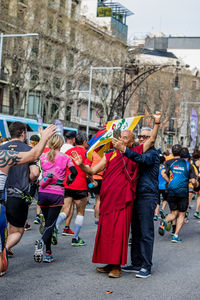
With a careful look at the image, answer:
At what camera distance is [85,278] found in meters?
5.98

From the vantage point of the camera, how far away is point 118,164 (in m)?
6.12

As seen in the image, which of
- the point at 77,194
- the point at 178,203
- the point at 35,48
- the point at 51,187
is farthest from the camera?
the point at 35,48

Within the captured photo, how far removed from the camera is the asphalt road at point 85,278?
209 inches

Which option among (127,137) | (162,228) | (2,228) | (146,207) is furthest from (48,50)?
(2,228)

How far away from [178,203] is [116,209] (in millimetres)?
3557

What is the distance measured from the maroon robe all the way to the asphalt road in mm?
312

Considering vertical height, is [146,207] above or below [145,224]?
above

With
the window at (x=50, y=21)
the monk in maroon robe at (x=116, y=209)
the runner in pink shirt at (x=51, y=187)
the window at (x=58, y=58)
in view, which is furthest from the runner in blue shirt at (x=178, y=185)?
the window at (x=58, y=58)

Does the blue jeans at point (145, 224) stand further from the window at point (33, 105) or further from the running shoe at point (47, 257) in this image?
the window at point (33, 105)

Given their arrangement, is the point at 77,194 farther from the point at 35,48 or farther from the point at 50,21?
the point at 50,21

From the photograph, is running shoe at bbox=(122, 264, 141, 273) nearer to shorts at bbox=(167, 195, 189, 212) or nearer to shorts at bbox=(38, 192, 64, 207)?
shorts at bbox=(38, 192, 64, 207)

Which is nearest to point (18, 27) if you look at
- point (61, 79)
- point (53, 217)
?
point (61, 79)

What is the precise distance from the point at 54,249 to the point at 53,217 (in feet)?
3.53

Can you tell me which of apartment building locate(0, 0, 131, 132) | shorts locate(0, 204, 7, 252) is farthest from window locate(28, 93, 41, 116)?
shorts locate(0, 204, 7, 252)
